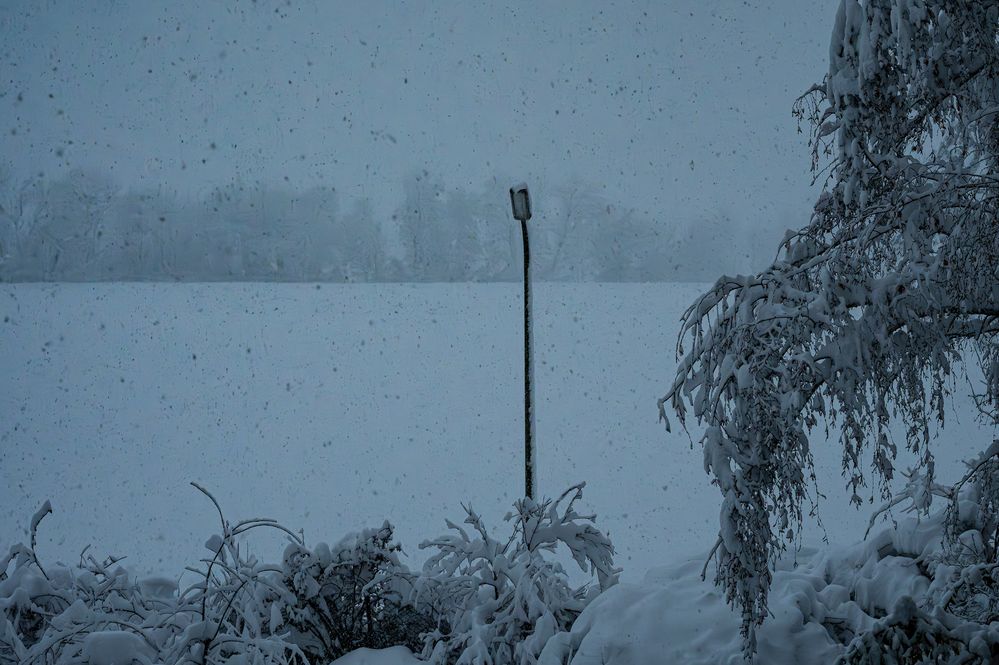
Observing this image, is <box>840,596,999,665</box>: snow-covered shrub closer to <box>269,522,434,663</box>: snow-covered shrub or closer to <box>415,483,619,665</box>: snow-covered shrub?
<box>415,483,619,665</box>: snow-covered shrub

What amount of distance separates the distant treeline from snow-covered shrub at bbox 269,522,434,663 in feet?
64.0

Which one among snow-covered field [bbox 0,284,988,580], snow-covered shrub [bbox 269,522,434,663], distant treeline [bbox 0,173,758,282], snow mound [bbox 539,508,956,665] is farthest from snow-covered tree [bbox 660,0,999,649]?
distant treeline [bbox 0,173,758,282]

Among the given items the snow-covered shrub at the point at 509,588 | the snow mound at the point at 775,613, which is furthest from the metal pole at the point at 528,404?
the snow mound at the point at 775,613

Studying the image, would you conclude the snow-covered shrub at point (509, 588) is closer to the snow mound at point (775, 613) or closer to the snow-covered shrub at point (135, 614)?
the snow mound at point (775, 613)

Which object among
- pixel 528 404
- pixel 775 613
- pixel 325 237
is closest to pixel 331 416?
pixel 325 237

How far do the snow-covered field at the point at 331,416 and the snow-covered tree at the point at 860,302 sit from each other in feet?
8.80

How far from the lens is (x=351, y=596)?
6473 millimetres

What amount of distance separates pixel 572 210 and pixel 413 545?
1856 centimetres

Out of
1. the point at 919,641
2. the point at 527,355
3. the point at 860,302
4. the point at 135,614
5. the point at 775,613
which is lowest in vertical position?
the point at 135,614

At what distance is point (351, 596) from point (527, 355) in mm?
3253

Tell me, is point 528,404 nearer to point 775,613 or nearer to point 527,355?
point 527,355

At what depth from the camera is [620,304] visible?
1249 inches

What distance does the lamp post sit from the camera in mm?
8070

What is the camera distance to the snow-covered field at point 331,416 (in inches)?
580
